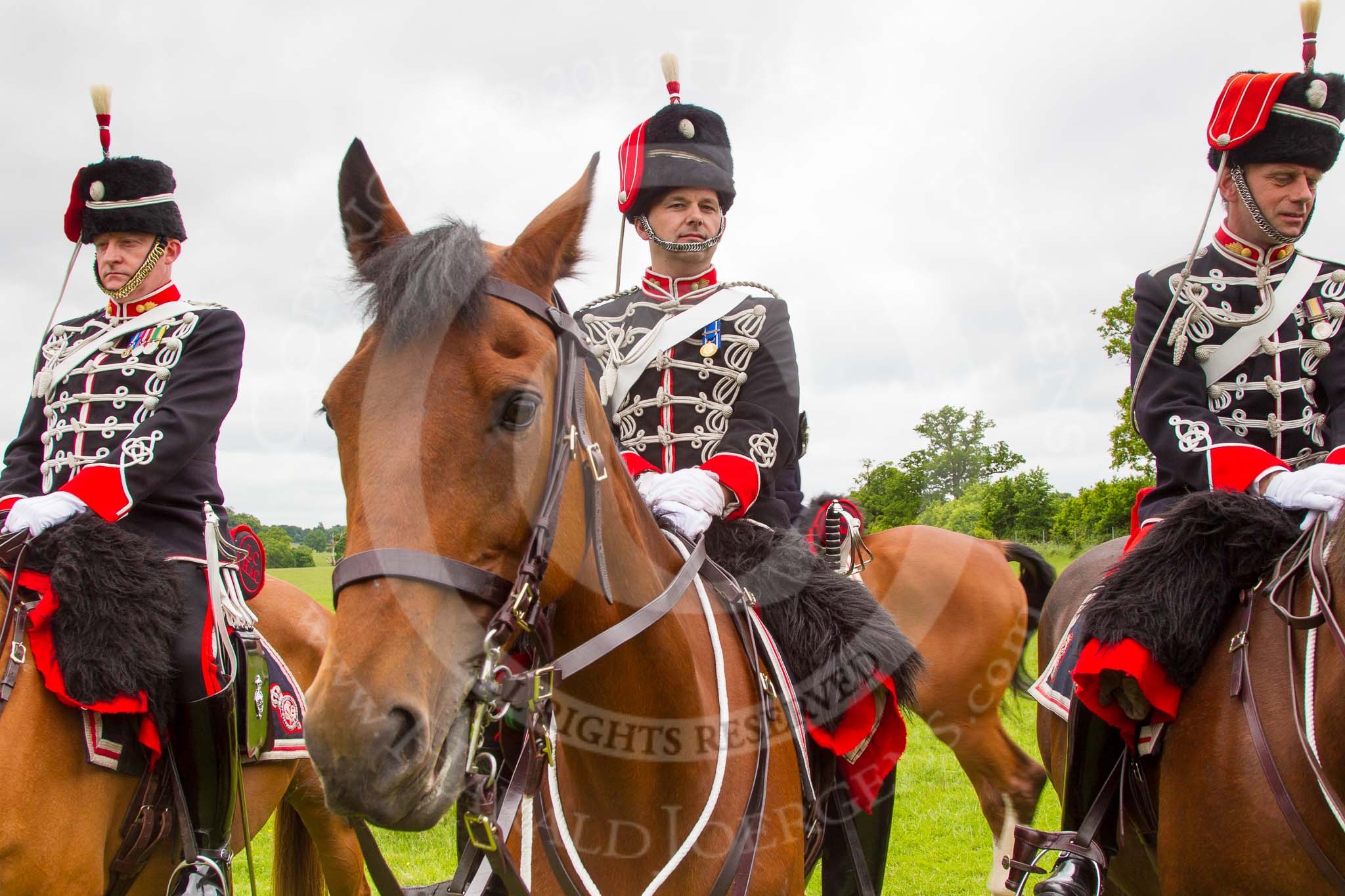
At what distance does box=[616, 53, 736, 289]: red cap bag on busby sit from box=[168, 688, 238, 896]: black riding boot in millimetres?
2524

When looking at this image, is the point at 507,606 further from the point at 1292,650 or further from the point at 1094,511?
the point at 1094,511

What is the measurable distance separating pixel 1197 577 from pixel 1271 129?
5.68 feet

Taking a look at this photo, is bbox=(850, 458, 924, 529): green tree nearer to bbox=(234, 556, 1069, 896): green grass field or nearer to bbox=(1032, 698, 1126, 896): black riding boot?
bbox=(234, 556, 1069, 896): green grass field

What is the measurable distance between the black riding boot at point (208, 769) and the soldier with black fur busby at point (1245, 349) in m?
3.34

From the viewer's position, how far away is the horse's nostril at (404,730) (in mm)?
1681

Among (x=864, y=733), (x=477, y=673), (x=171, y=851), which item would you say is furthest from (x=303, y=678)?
(x=477, y=673)

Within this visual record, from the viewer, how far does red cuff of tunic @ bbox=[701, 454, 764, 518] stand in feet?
11.1

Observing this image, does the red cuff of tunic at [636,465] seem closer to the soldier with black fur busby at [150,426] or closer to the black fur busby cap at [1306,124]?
the soldier with black fur busby at [150,426]

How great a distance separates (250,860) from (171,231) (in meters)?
2.93

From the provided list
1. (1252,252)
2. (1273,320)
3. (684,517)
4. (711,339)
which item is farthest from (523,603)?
(1252,252)

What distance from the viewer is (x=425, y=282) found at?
2037mm

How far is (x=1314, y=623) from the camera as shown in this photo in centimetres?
296

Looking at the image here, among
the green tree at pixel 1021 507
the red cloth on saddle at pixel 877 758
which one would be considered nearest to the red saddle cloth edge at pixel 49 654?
the red cloth on saddle at pixel 877 758

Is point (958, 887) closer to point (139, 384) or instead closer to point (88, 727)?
point (88, 727)
